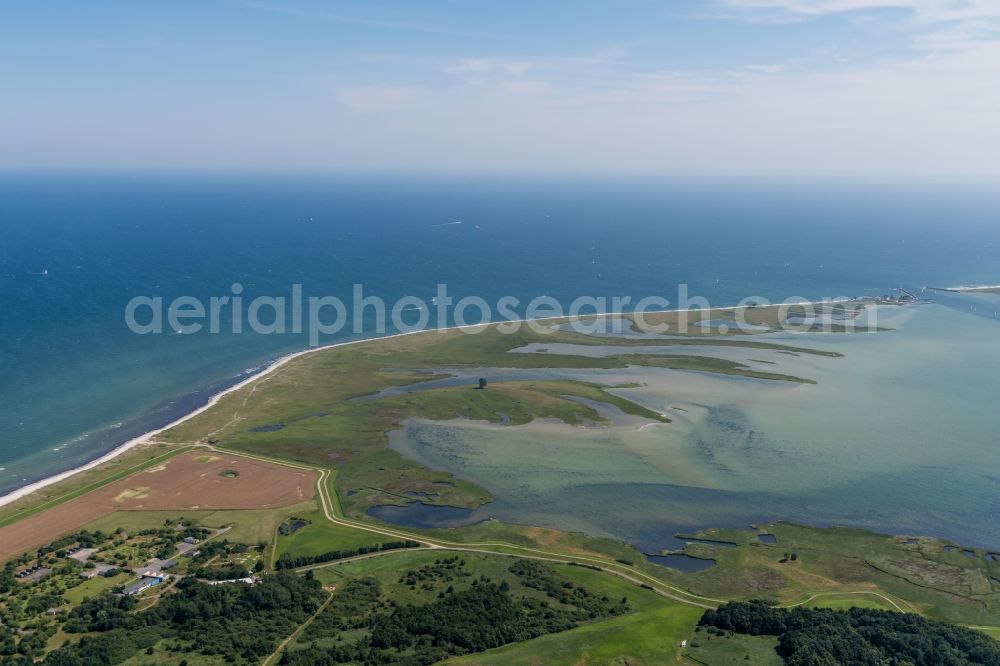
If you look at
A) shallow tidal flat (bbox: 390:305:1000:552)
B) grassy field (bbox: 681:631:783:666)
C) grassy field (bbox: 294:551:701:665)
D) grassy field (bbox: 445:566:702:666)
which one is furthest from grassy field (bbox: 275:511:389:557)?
grassy field (bbox: 681:631:783:666)

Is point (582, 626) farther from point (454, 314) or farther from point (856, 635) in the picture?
point (454, 314)

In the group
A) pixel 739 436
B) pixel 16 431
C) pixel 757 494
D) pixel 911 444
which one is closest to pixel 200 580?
pixel 16 431

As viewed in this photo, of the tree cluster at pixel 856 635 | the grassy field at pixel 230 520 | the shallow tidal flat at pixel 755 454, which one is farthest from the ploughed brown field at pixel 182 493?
the tree cluster at pixel 856 635

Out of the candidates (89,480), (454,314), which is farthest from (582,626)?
(454,314)

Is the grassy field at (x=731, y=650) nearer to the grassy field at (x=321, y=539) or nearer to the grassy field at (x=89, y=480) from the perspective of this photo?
the grassy field at (x=321, y=539)

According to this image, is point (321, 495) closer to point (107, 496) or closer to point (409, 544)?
point (409, 544)
